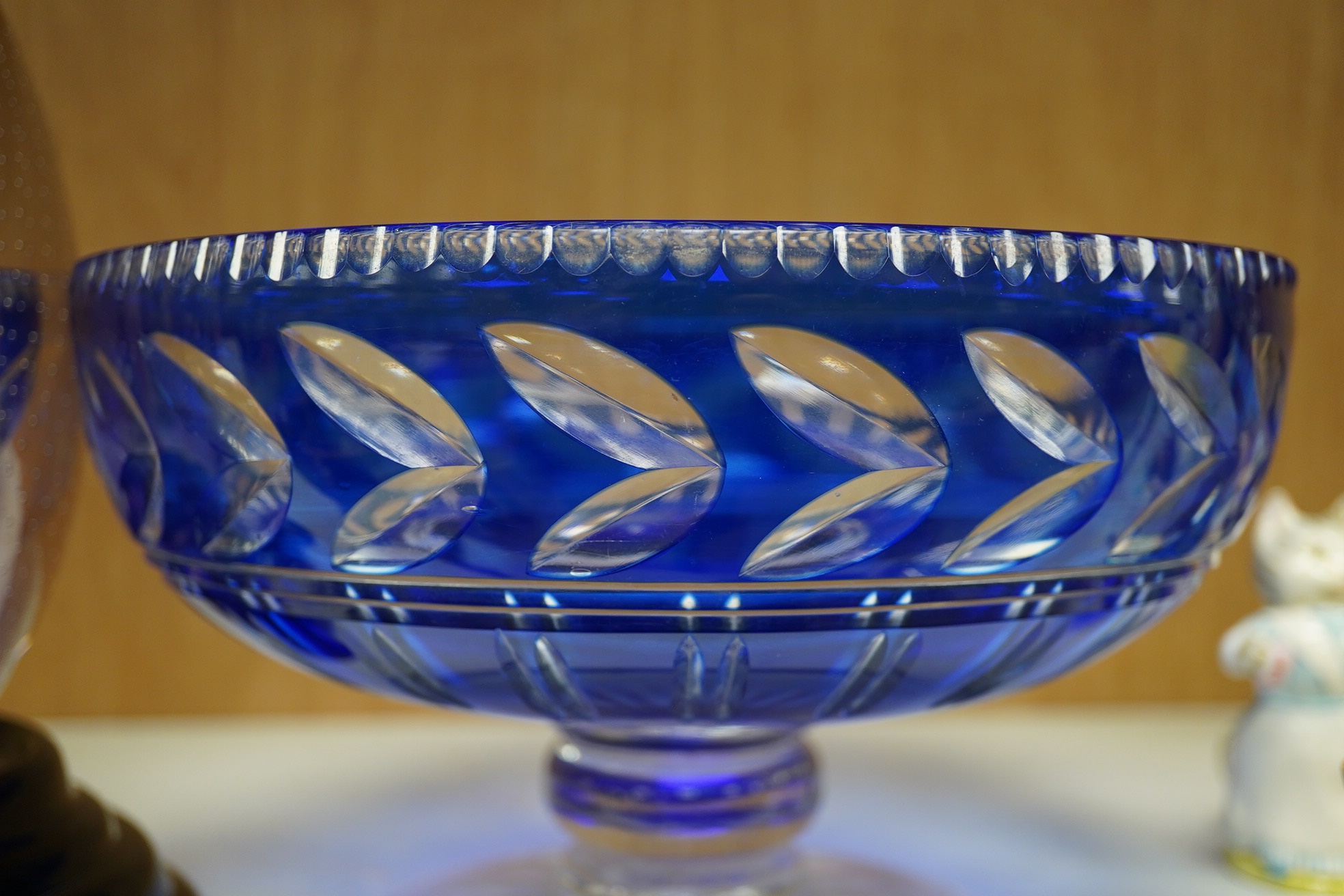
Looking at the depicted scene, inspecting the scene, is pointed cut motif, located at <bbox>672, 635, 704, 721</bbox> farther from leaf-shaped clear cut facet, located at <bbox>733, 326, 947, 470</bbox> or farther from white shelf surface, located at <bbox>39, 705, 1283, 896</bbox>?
white shelf surface, located at <bbox>39, 705, 1283, 896</bbox>

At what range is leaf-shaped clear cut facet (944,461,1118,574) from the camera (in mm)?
247

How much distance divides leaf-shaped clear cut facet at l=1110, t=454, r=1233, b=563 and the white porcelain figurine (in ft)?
0.42

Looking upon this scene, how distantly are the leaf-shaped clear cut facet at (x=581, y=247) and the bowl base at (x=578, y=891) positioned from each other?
0.21 m

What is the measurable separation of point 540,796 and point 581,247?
295mm

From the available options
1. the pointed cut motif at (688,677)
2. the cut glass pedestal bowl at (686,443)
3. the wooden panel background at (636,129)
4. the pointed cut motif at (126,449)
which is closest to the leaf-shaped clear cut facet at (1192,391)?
the cut glass pedestal bowl at (686,443)

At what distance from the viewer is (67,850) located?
32cm

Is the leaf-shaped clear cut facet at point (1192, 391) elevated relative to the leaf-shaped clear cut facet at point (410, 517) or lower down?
elevated

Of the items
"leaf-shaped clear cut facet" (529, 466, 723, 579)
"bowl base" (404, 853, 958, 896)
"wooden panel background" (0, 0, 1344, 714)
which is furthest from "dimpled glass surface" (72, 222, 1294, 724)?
"wooden panel background" (0, 0, 1344, 714)

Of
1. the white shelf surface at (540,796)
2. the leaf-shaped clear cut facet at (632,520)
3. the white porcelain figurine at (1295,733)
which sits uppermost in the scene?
the leaf-shaped clear cut facet at (632,520)

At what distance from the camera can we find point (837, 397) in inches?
9.1

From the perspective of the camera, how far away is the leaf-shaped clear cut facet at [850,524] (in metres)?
0.24

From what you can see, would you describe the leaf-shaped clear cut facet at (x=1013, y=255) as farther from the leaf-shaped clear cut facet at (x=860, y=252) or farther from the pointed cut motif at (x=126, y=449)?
the pointed cut motif at (x=126, y=449)

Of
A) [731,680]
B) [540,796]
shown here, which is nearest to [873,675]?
[731,680]

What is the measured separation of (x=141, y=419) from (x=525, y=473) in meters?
0.10
